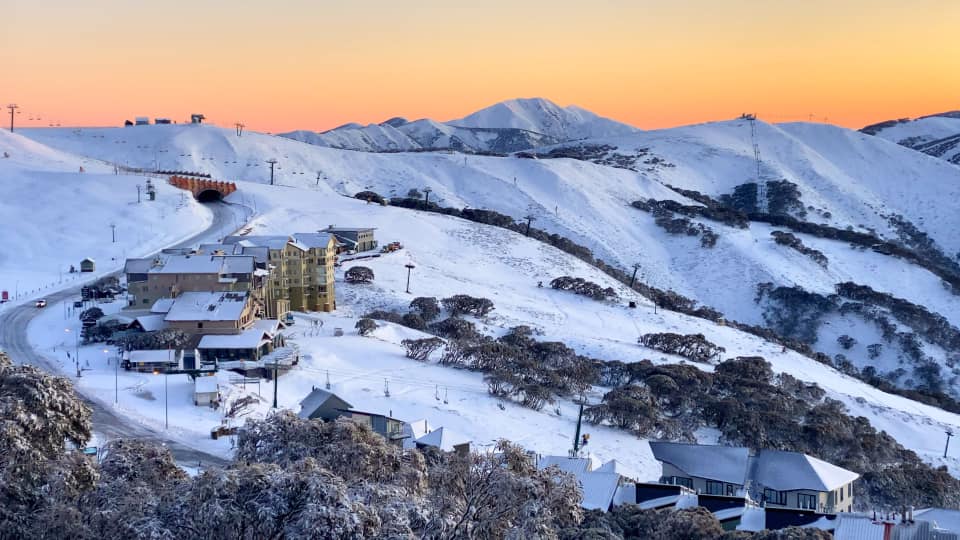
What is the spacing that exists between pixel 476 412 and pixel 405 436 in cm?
915

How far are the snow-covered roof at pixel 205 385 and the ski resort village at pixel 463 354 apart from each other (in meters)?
0.17

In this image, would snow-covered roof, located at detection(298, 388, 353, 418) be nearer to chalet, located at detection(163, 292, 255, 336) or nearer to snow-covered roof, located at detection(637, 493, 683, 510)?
chalet, located at detection(163, 292, 255, 336)

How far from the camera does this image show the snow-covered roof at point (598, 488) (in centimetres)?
3142

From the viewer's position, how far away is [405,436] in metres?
38.6

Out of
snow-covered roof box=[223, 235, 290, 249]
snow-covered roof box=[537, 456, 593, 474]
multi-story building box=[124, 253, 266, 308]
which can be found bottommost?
snow-covered roof box=[537, 456, 593, 474]

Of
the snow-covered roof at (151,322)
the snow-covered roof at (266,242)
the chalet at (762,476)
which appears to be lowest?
the chalet at (762,476)

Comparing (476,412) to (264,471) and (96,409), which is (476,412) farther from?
(264,471)

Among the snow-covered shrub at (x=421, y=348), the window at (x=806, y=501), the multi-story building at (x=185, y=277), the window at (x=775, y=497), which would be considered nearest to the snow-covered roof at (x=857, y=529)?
the window at (x=806, y=501)

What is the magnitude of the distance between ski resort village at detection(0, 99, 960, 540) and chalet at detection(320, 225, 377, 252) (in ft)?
0.93

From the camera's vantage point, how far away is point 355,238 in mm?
88875

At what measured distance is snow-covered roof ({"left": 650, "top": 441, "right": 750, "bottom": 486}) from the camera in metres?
36.5

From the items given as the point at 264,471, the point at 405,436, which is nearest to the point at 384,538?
the point at 264,471

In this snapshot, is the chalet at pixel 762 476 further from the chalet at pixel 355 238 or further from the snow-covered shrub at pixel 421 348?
the chalet at pixel 355 238

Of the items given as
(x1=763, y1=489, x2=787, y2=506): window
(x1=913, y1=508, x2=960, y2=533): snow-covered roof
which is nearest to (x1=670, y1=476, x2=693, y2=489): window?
(x1=763, y1=489, x2=787, y2=506): window
